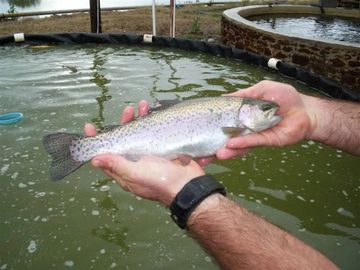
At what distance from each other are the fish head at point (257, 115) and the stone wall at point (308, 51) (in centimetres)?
667

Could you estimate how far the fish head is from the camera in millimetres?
3520

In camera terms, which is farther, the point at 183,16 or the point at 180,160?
the point at 183,16

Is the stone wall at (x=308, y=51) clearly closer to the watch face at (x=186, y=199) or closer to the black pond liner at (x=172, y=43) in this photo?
the black pond liner at (x=172, y=43)

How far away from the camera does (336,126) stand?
12.6ft

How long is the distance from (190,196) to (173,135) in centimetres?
111

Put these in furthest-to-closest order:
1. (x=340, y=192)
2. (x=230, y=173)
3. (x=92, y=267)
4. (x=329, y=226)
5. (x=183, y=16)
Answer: (x=183, y=16) → (x=230, y=173) → (x=340, y=192) → (x=329, y=226) → (x=92, y=267)

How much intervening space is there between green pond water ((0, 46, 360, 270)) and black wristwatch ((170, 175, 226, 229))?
1.65 metres

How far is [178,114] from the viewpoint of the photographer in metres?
3.65

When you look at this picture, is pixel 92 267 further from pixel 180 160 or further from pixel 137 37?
pixel 137 37

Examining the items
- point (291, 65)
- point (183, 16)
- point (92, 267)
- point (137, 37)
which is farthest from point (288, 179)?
point (183, 16)

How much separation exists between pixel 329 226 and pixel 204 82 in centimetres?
530

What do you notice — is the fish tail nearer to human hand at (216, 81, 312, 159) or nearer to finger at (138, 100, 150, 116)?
finger at (138, 100, 150, 116)

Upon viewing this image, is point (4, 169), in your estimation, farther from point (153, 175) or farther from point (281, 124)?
point (281, 124)

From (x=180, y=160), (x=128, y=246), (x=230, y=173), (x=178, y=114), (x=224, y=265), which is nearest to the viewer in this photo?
(x=224, y=265)
